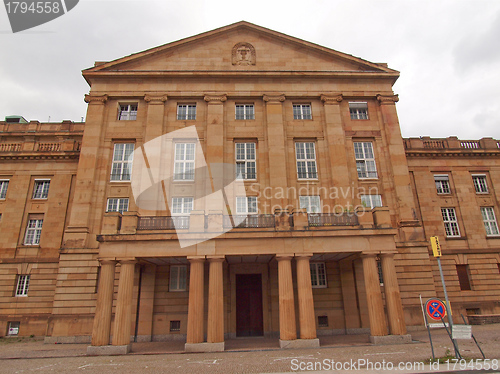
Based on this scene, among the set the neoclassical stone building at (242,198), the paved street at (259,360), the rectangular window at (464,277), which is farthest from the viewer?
the rectangular window at (464,277)

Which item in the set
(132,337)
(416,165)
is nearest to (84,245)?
(132,337)

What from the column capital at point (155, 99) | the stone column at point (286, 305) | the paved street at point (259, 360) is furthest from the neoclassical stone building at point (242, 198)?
the paved street at point (259, 360)

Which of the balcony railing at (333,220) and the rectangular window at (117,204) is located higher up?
the rectangular window at (117,204)

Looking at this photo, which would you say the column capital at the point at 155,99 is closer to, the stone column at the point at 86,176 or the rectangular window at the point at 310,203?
the stone column at the point at 86,176

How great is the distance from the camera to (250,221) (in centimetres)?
1914

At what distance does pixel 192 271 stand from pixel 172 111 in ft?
47.7

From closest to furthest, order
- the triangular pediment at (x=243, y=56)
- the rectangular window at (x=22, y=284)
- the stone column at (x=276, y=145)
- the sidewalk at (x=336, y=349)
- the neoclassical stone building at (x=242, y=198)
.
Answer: the sidewalk at (x=336, y=349) < the neoclassical stone building at (x=242, y=198) < the stone column at (x=276, y=145) < the rectangular window at (x=22, y=284) < the triangular pediment at (x=243, y=56)

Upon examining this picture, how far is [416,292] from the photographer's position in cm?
2381

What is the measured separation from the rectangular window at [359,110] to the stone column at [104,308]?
21695mm

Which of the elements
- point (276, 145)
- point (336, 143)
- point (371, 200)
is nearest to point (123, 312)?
point (276, 145)

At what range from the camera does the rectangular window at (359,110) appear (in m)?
28.3

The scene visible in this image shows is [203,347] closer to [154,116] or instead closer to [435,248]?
[435,248]

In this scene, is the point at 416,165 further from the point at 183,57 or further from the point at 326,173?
the point at 183,57

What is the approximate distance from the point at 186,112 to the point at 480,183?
27570 millimetres
